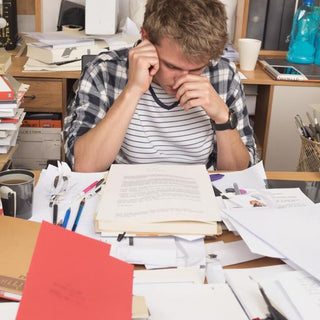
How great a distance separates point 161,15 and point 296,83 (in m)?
1.26

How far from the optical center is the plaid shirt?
148 centimetres

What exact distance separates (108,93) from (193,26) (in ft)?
1.25

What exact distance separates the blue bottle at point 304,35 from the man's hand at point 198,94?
139 centimetres

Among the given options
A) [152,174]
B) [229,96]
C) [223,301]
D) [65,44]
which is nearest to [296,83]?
[229,96]

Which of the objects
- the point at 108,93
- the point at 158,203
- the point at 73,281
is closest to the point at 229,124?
the point at 108,93

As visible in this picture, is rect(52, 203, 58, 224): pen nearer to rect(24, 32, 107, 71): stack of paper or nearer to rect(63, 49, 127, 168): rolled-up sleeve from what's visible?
rect(63, 49, 127, 168): rolled-up sleeve

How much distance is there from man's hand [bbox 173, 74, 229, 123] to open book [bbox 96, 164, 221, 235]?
9.4 inches

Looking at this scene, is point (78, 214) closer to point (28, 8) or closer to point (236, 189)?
point (236, 189)

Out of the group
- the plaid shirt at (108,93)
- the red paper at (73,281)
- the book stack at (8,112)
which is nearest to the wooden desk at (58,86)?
the book stack at (8,112)

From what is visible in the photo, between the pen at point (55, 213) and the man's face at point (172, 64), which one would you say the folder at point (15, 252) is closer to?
the pen at point (55, 213)

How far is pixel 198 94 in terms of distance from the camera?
1349mm

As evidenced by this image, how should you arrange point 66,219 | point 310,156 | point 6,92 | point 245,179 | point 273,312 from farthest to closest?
point 310,156, point 6,92, point 245,179, point 66,219, point 273,312

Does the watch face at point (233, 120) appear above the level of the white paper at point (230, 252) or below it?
above

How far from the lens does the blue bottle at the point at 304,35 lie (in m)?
2.54
